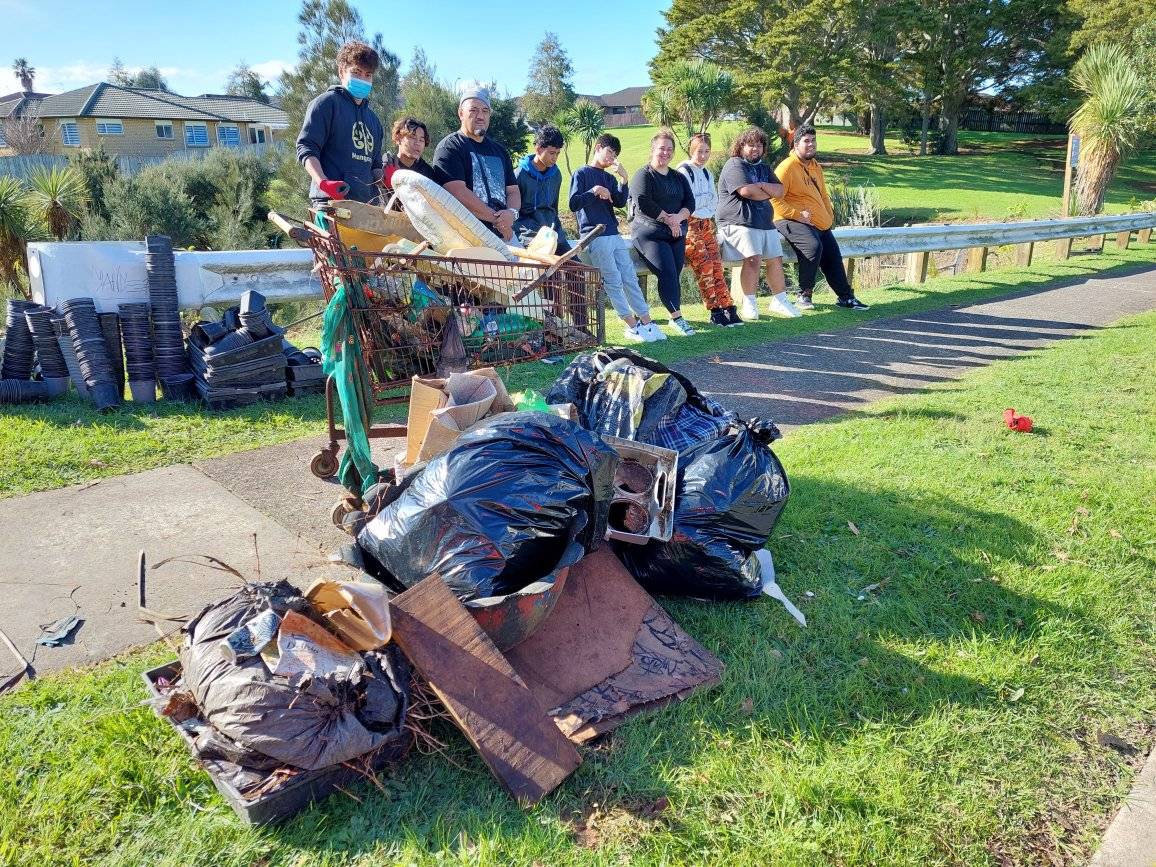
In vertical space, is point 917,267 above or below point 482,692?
above

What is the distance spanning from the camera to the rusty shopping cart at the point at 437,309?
3.57m

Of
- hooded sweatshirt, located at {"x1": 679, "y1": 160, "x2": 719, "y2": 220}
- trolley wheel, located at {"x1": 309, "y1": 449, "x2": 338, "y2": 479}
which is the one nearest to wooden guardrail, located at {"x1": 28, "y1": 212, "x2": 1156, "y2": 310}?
hooded sweatshirt, located at {"x1": 679, "y1": 160, "x2": 719, "y2": 220}

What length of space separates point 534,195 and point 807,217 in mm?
4027

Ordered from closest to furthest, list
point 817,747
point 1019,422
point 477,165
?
point 817,747, point 1019,422, point 477,165

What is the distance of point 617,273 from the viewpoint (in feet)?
25.6

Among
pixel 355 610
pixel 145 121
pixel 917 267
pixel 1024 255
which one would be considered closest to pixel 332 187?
pixel 355 610

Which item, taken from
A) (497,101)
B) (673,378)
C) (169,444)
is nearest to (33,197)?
(169,444)

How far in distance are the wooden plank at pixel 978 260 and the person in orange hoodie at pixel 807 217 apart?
543 centimetres

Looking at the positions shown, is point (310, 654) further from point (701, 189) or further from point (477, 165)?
point (701, 189)

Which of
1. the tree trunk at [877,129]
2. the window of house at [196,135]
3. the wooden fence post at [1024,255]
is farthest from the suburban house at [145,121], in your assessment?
the wooden fence post at [1024,255]

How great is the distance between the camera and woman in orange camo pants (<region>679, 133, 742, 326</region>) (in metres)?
8.81

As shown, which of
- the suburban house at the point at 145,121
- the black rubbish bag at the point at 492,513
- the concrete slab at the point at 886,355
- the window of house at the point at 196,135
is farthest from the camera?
the window of house at the point at 196,135

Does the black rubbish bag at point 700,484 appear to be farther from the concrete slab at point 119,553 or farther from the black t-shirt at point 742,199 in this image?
the black t-shirt at point 742,199

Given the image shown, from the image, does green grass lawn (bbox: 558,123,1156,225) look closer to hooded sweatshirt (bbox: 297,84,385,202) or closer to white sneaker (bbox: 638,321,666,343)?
white sneaker (bbox: 638,321,666,343)
